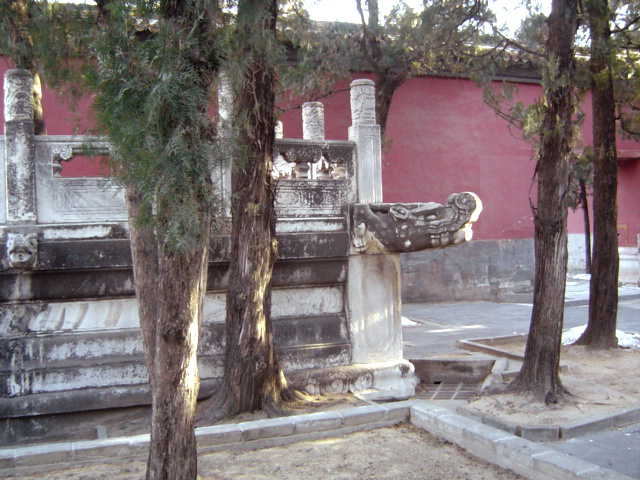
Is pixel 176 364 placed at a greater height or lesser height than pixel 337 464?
greater

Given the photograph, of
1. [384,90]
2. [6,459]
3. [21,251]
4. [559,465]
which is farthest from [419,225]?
[384,90]

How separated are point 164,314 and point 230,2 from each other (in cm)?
205

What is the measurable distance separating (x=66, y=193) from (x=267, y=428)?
2894mm

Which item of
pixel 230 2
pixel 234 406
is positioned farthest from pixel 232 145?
pixel 234 406

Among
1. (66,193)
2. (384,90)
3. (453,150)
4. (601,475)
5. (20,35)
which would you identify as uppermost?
(384,90)

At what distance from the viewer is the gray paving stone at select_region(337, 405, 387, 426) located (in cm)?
551

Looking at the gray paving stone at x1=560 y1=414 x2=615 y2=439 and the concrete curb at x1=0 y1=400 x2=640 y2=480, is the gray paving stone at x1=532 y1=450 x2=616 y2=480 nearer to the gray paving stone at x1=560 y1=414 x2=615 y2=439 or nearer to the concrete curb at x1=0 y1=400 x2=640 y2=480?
the concrete curb at x1=0 y1=400 x2=640 y2=480

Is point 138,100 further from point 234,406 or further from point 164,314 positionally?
point 234,406

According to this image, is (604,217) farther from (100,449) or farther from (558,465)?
(100,449)

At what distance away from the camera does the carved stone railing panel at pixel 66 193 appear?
5.94 metres

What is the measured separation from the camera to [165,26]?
3.68 meters

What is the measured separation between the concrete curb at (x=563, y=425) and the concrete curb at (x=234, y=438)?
759mm

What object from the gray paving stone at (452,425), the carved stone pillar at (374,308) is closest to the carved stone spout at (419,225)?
the carved stone pillar at (374,308)

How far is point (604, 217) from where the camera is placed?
9.05m
